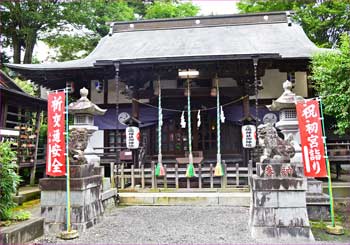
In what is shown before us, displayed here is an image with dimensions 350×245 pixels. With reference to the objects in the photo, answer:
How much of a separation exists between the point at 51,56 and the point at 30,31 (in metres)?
4.01

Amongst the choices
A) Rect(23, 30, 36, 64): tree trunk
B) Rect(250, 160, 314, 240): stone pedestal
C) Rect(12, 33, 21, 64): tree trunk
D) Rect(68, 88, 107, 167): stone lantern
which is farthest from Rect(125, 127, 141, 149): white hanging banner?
Rect(12, 33, 21, 64): tree trunk

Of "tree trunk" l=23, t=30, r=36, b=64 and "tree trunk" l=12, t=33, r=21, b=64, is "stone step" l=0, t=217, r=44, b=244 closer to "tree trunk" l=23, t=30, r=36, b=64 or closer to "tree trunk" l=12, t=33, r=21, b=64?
"tree trunk" l=23, t=30, r=36, b=64

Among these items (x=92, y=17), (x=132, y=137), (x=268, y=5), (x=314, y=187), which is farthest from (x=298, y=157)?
(x=92, y=17)

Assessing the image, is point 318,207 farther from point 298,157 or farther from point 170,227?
point 170,227

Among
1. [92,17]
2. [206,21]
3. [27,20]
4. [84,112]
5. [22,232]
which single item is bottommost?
[22,232]

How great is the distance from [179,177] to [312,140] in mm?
4961

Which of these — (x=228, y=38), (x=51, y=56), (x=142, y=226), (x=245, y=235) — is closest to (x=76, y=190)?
(x=142, y=226)

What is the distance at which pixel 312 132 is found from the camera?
222 inches

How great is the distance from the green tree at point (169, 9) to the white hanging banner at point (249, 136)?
16.7 m

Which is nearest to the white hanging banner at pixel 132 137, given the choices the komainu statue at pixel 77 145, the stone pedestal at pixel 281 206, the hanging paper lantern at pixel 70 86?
the hanging paper lantern at pixel 70 86

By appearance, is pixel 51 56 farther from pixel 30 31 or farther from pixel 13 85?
pixel 13 85

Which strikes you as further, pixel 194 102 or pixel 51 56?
pixel 51 56

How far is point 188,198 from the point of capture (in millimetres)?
8117

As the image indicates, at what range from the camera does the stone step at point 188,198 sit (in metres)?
8.01
